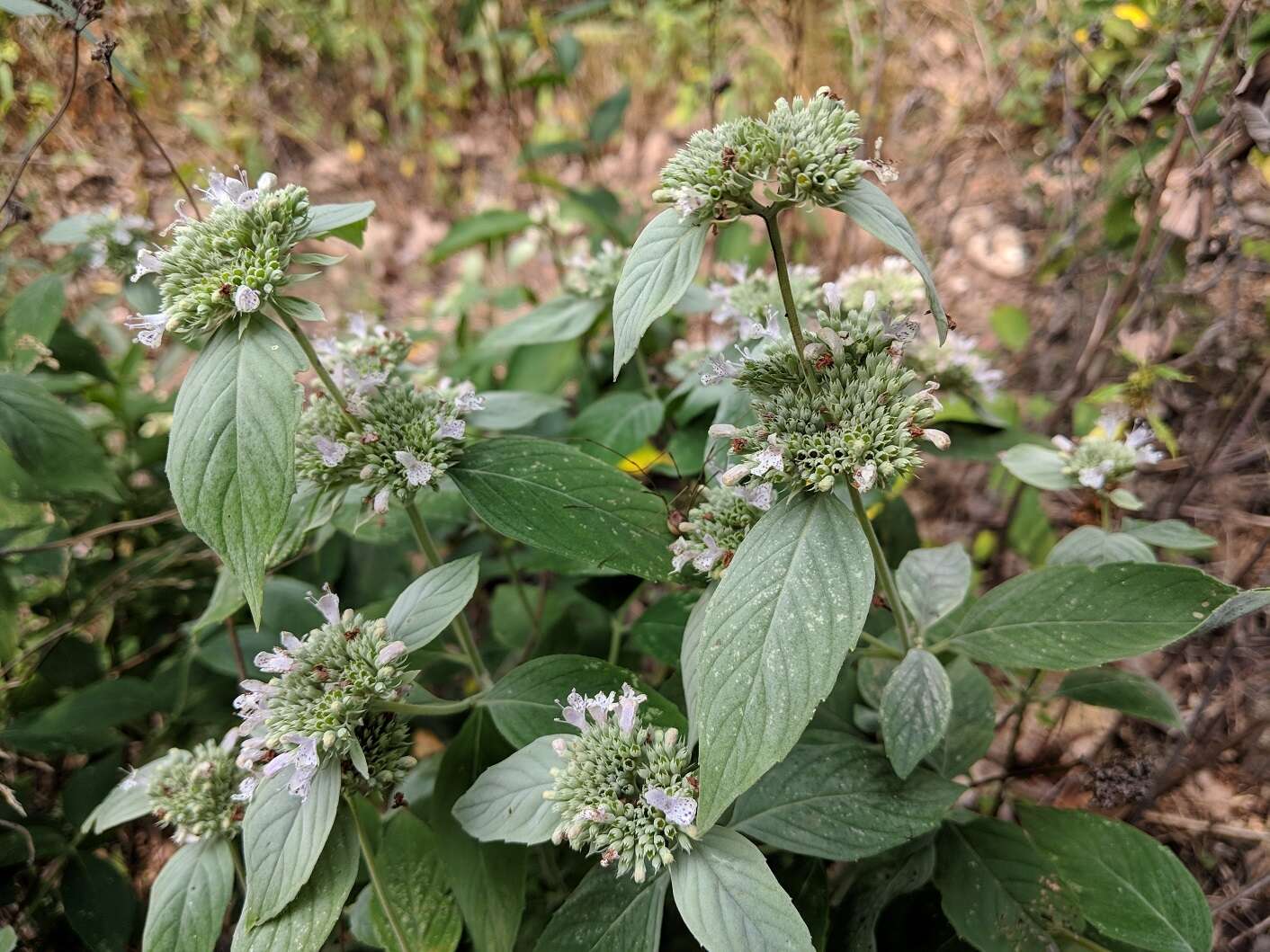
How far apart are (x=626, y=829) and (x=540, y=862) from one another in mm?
729

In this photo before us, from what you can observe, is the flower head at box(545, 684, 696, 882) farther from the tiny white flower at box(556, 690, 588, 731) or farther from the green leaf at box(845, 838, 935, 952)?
the green leaf at box(845, 838, 935, 952)

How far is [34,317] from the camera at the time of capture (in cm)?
200

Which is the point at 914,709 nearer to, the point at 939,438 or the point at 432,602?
the point at 939,438

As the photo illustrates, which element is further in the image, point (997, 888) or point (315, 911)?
point (997, 888)

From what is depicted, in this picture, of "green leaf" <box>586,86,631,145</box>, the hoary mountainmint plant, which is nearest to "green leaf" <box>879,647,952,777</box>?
the hoary mountainmint plant

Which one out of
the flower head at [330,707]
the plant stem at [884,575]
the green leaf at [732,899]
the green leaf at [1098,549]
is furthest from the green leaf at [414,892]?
the green leaf at [1098,549]

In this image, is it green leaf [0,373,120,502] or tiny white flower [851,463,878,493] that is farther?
green leaf [0,373,120,502]

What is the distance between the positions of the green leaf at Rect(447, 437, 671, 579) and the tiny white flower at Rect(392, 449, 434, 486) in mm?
77

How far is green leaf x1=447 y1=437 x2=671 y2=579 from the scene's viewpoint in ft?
4.54

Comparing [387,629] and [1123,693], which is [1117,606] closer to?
[1123,693]

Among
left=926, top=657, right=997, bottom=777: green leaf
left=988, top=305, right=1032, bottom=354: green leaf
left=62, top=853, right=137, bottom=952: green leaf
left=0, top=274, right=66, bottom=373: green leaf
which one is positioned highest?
left=0, top=274, right=66, bottom=373: green leaf

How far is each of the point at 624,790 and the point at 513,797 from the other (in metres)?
0.19

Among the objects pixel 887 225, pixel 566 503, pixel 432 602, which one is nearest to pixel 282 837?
pixel 432 602

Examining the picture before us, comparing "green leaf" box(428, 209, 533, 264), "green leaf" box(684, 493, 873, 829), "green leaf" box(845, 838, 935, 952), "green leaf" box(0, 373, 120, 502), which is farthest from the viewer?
"green leaf" box(428, 209, 533, 264)
